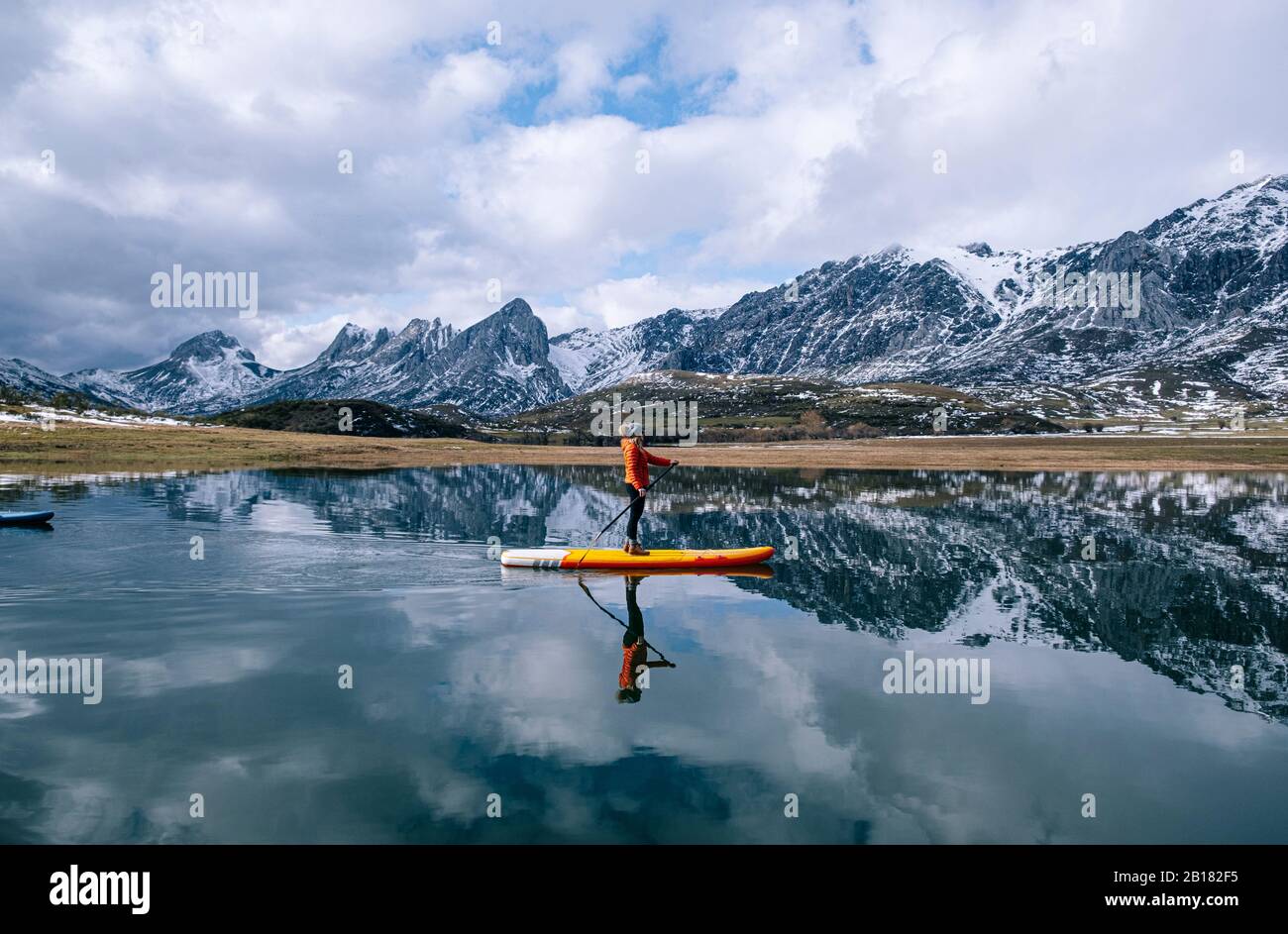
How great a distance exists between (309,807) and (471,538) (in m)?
26.5

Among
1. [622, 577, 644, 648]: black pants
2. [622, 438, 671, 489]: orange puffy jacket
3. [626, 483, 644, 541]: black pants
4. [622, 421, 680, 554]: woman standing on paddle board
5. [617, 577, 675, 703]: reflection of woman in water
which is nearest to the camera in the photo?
[617, 577, 675, 703]: reflection of woman in water

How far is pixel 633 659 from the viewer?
18703 mm

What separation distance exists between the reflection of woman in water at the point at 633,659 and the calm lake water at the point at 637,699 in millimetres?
286

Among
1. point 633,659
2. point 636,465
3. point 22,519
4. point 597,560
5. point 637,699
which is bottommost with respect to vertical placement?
point 637,699

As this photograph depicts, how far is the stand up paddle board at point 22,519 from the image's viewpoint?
1411 inches

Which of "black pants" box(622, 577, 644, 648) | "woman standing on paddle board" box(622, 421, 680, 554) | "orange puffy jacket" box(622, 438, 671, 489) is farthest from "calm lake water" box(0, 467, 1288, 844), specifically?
"orange puffy jacket" box(622, 438, 671, 489)

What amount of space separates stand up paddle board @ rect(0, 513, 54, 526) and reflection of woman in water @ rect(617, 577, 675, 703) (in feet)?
102

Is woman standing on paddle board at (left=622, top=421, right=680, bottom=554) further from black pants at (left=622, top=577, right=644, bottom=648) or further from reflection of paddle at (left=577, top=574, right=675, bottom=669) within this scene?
reflection of paddle at (left=577, top=574, right=675, bottom=669)

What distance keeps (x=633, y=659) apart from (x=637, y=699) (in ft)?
8.97

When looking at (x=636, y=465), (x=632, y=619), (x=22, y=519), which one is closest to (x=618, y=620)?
(x=632, y=619)

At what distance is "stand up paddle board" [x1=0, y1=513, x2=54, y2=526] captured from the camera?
35.8 meters

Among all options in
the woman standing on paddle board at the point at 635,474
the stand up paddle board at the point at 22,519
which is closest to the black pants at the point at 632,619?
the woman standing on paddle board at the point at 635,474

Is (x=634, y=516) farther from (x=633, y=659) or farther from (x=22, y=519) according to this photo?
(x=22, y=519)

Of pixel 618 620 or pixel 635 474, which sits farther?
pixel 635 474
